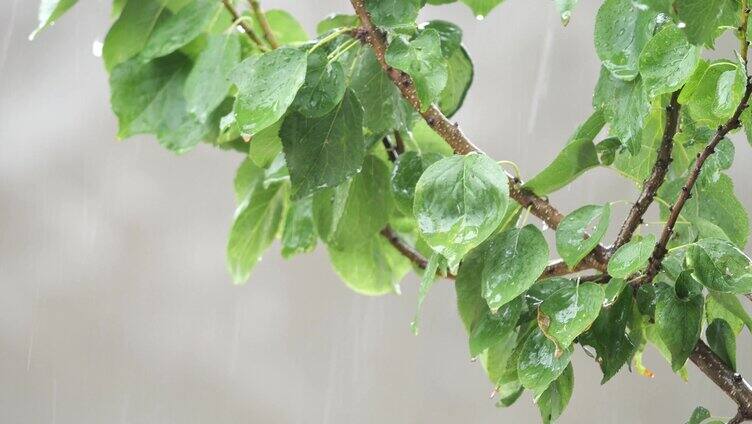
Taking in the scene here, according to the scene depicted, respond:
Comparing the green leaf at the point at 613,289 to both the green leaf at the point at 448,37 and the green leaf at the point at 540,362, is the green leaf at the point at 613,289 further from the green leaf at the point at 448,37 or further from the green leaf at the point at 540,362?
the green leaf at the point at 448,37

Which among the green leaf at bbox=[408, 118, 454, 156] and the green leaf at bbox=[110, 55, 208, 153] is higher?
the green leaf at bbox=[110, 55, 208, 153]

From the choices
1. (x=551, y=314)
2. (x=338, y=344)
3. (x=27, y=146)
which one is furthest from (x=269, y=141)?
(x=27, y=146)

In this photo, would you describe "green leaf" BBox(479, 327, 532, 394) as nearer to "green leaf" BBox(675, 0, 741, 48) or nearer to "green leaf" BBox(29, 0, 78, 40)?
"green leaf" BBox(675, 0, 741, 48)

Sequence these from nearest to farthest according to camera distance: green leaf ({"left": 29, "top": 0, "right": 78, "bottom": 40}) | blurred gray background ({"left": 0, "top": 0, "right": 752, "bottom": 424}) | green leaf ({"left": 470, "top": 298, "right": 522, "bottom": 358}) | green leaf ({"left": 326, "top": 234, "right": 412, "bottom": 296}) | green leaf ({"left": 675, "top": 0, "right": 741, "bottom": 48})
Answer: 1. green leaf ({"left": 675, "top": 0, "right": 741, "bottom": 48})
2. green leaf ({"left": 470, "top": 298, "right": 522, "bottom": 358})
3. green leaf ({"left": 29, "top": 0, "right": 78, "bottom": 40})
4. green leaf ({"left": 326, "top": 234, "right": 412, "bottom": 296})
5. blurred gray background ({"left": 0, "top": 0, "right": 752, "bottom": 424})

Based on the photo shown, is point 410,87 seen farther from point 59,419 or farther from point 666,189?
point 59,419

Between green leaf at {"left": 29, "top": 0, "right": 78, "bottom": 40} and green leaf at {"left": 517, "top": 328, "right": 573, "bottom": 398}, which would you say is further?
green leaf at {"left": 29, "top": 0, "right": 78, "bottom": 40}

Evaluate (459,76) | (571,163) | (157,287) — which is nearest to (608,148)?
(571,163)

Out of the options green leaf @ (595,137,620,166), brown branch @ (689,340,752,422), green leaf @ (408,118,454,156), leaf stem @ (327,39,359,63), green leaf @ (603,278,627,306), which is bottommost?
brown branch @ (689,340,752,422)

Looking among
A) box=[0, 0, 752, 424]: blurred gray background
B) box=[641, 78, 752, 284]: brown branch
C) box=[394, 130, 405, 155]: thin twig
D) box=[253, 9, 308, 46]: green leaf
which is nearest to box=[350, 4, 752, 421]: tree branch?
box=[641, 78, 752, 284]: brown branch
